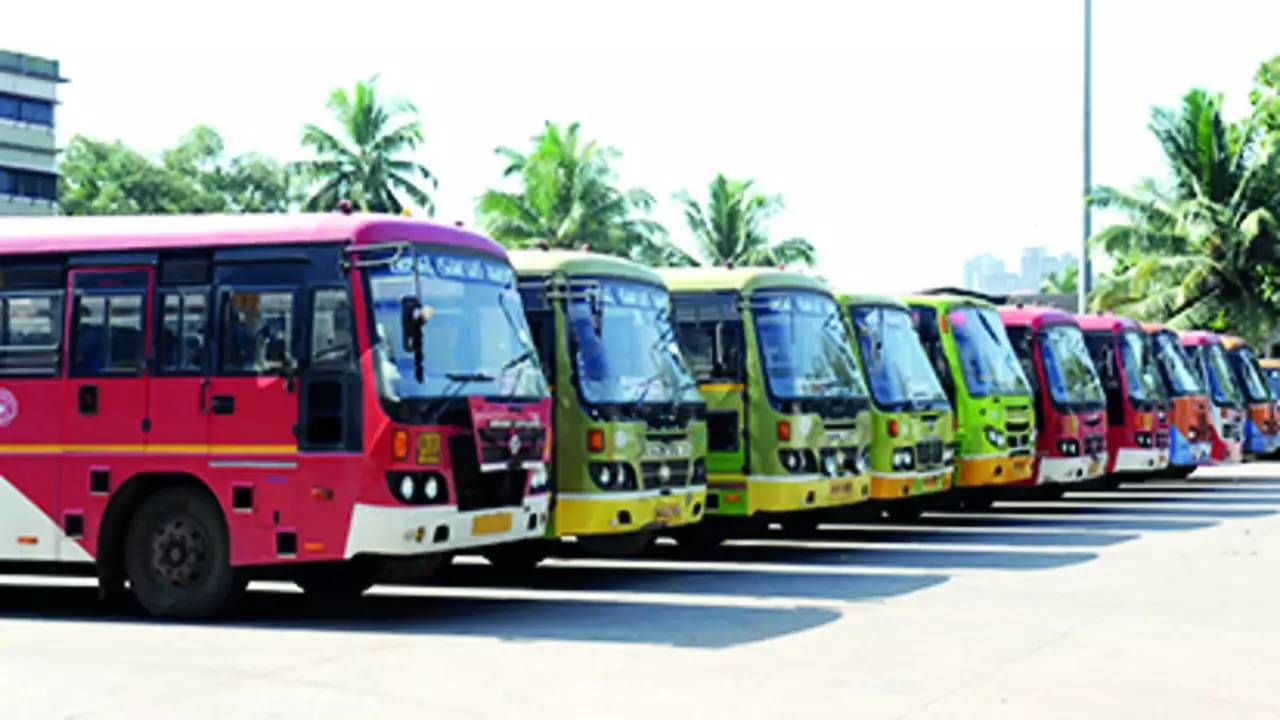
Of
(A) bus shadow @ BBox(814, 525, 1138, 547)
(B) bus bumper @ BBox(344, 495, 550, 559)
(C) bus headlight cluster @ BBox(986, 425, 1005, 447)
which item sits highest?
(C) bus headlight cluster @ BBox(986, 425, 1005, 447)

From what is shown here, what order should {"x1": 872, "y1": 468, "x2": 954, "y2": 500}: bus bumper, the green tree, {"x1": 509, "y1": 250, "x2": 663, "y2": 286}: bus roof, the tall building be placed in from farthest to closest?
the green tree, the tall building, {"x1": 872, "y1": 468, "x2": 954, "y2": 500}: bus bumper, {"x1": 509, "y1": 250, "x2": 663, "y2": 286}: bus roof

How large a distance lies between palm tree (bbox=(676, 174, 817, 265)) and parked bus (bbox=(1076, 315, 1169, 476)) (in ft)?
90.4

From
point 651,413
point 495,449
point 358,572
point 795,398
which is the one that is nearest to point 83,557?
point 358,572

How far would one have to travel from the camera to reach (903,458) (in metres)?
19.9

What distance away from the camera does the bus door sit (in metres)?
13.6

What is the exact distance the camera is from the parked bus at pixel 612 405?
15.3m

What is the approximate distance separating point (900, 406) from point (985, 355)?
126 inches

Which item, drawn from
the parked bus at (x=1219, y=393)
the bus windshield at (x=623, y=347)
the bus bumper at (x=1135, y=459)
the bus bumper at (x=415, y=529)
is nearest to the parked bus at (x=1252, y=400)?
the parked bus at (x=1219, y=393)

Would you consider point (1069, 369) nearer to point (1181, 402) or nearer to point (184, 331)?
point (1181, 402)

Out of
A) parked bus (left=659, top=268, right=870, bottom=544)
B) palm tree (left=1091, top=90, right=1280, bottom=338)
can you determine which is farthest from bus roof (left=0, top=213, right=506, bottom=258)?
palm tree (left=1091, top=90, right=1280, bottom=338)

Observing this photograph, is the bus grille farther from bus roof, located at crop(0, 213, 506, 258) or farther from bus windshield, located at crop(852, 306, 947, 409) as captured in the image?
bus windshield, located at crop(852, 306, 947, 409)

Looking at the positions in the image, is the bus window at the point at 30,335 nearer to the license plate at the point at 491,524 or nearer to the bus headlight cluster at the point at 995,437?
the license plate at the point at 491,524

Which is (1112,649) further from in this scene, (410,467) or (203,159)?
(203,159)

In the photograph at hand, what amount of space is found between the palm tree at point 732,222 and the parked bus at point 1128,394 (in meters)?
27.6
